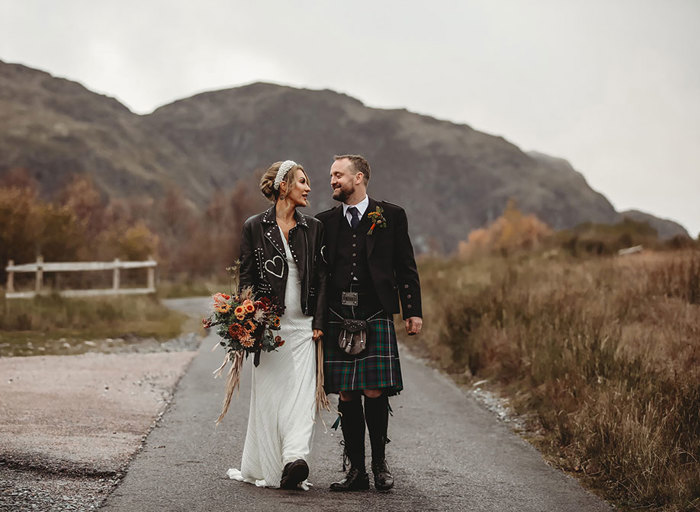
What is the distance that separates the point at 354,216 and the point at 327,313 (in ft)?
2.37

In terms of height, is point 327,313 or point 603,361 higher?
point 327,313

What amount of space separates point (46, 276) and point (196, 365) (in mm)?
18155

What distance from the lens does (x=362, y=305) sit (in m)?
5.75

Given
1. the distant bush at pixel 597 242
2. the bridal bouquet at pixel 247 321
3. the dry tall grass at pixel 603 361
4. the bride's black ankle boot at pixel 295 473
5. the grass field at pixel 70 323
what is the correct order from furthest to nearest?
the distant bush at pixel 597 242, the grass field at pixel 70 323, the dry tall grass at pixel 603 361, the bridal bouquet at pixel 247 321, the bride's black ankle boot at pixel 295 473

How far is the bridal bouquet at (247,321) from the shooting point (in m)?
5.45

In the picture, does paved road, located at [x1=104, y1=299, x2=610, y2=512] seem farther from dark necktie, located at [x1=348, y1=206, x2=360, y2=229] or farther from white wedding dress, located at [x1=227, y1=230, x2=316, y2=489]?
dark necktie, located at [x1=348, y1=206, x2=360, y2=229]

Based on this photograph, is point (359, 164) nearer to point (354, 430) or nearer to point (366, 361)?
point (366, 361)

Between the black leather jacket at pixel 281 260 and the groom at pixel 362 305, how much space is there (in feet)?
0.38

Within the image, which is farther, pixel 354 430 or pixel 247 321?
pixel 354 430

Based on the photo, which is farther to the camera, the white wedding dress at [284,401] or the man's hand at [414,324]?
the man's hand at [414,324]

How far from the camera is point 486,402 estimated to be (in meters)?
9.40

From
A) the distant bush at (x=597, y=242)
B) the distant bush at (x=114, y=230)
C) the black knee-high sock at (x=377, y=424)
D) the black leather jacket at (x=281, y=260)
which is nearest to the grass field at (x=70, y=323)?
the distant bush at (x=114, y=230)

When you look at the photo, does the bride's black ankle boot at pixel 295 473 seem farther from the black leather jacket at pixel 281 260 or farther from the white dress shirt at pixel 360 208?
the white dress shirt at pixel 360 208

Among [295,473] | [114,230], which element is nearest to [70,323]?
[295,473]
